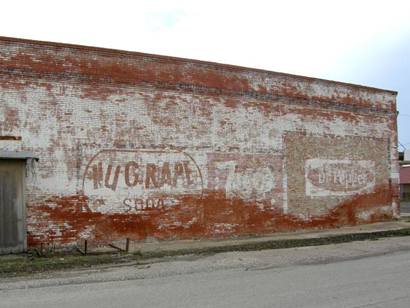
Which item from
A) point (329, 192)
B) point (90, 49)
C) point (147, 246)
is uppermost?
point (90, 49)

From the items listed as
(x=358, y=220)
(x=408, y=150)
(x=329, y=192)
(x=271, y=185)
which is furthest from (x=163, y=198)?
(x=408, y=150)

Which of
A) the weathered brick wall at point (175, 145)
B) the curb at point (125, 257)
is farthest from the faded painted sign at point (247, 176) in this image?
the curb at point (125, 257)

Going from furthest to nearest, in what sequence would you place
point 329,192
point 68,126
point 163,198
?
1. point 329,192
2. point 163,198
3. point 68,126

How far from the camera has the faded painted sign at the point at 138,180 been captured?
49.0 feet

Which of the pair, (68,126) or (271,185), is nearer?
(68,126)

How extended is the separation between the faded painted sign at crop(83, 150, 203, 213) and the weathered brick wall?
0.10ft

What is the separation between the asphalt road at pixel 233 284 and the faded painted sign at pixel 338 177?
22.1 ft

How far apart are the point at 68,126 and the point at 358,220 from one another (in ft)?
40.1

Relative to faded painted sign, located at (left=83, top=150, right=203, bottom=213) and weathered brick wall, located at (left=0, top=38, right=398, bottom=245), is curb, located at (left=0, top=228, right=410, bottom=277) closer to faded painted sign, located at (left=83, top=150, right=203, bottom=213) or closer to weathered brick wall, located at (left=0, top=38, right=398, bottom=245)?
weathered brick wall, located at (left=0, top=38, right=398, bottom=245)

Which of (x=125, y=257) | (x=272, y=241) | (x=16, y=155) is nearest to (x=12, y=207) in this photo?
(x=16, y=155)

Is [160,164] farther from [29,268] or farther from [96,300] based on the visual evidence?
[96,300]

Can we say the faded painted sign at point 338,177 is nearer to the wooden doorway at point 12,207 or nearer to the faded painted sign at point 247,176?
the faded painted sign at point 247,176

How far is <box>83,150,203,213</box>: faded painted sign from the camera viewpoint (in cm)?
1492

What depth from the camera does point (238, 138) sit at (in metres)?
17.5
